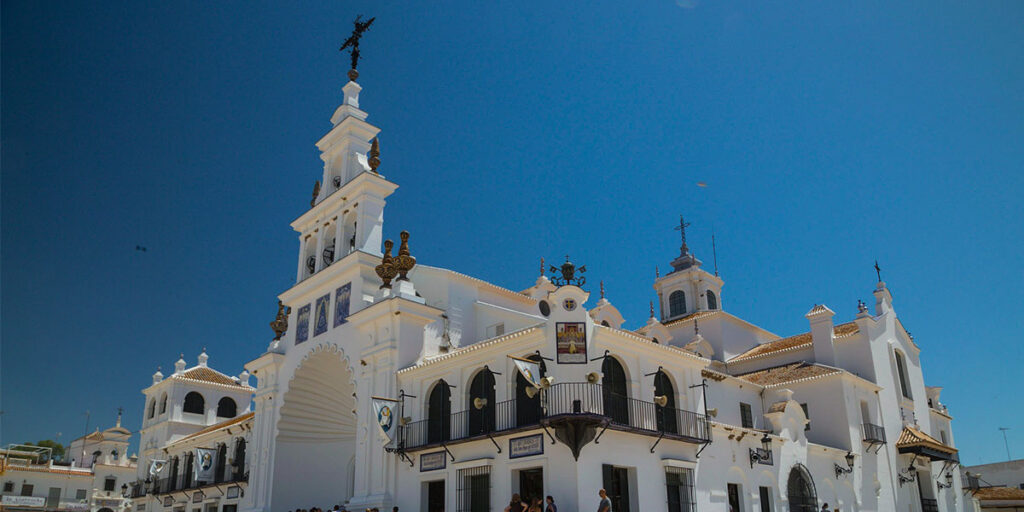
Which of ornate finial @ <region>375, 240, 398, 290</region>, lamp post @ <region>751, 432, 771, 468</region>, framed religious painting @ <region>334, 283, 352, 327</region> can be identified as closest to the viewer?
lamp post @ <region>751, 432, 771, 468</region>

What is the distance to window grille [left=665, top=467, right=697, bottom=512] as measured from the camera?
795 inches

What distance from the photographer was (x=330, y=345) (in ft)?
85.6

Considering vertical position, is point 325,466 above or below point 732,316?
below

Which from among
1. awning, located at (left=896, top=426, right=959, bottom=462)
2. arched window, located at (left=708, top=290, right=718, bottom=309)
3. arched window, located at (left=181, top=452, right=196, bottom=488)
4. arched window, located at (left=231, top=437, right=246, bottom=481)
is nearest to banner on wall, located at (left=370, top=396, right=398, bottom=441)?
arched window, located at (left=231, top=437, right=246, bottom=481)

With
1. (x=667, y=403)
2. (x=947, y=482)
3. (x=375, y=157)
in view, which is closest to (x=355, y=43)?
(x=375, y=157)

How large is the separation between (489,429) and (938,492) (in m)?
24.0

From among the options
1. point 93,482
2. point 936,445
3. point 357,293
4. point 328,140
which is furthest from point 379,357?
point 93,482

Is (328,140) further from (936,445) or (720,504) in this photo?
(936,445)

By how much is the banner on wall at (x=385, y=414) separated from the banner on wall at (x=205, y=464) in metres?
15.9

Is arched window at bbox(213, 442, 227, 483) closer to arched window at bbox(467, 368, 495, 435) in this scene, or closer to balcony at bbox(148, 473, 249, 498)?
balcony at bbox(148, 473, 249, 498)

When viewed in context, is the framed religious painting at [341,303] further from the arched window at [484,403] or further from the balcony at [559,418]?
the arched window at [484,403]

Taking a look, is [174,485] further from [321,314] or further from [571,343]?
[571,343]

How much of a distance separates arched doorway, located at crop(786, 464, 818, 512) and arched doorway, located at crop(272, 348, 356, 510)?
51.5ft

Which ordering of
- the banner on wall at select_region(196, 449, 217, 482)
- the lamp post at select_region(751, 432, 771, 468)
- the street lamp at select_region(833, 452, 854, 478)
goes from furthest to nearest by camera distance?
the banner on wall at select_region(196, 449, 217, 482) → the street lamp at select_region(833, 452, 854, 478) → the lamp post at select_region(751, 432, 771, 468)
